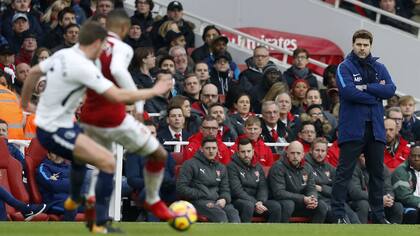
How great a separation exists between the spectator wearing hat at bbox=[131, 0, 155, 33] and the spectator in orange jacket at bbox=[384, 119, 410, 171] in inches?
197

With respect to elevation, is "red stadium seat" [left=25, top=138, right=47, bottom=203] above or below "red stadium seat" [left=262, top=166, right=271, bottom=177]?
below

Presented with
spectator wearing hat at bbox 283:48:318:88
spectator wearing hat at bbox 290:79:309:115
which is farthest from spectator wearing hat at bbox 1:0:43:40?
spectator wearing hat at bbox 290:79:309:115

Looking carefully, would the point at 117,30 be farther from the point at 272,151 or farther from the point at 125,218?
the point at 272,151

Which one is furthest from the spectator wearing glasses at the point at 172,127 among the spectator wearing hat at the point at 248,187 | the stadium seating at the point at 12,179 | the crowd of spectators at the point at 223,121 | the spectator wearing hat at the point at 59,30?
the spectator wearing hat at the point at 59,30

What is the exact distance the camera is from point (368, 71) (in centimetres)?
1616

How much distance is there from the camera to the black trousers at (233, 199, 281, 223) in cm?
1758

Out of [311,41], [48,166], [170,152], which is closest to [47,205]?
[48,166]

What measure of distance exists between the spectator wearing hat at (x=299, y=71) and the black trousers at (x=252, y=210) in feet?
14.4

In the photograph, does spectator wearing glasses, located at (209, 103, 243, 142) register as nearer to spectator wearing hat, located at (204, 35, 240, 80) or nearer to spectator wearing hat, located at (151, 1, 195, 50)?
spectator wearing hat, located at (204, 35, 240, 80)

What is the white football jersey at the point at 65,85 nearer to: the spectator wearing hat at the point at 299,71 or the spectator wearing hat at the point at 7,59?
the spectator wearing hat at the point at 7,59

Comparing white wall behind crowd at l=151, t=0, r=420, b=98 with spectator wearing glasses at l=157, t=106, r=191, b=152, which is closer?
spectator wearing glasses at l=157, t=106, r=191, b=152

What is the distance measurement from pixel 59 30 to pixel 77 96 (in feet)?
28.9

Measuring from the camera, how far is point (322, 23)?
24.7m

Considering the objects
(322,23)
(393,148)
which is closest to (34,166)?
(393,148)
